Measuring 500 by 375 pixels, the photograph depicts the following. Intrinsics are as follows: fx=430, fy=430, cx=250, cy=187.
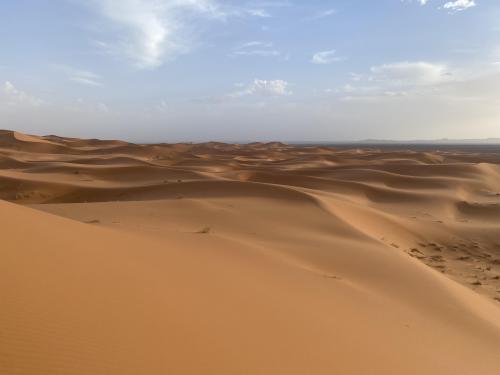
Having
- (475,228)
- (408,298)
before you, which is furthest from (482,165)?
(408,298)

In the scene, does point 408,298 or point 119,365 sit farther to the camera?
point 408,298

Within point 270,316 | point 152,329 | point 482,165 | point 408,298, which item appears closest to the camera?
point 152,329

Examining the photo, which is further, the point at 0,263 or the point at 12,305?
the point at 0,263

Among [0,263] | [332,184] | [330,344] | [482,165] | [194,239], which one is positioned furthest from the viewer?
[482,165]

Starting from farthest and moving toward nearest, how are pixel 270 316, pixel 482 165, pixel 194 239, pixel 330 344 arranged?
1. pixel 482 165
2. pixel 194 239
3. pixel 270 316
4. pixel 330 344

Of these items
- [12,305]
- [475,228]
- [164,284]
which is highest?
[12,305]

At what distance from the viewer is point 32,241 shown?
4.41 meters

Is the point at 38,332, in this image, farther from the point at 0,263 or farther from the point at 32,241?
the point at 32,241

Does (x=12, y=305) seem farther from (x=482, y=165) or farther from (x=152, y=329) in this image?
(x=482, y=165)

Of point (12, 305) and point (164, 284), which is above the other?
point (12, 305)

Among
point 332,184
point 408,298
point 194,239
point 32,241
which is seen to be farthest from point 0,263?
point 332,184

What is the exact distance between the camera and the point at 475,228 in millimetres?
12977

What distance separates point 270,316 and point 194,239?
341 centimetres

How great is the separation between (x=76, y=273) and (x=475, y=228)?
487 inches
